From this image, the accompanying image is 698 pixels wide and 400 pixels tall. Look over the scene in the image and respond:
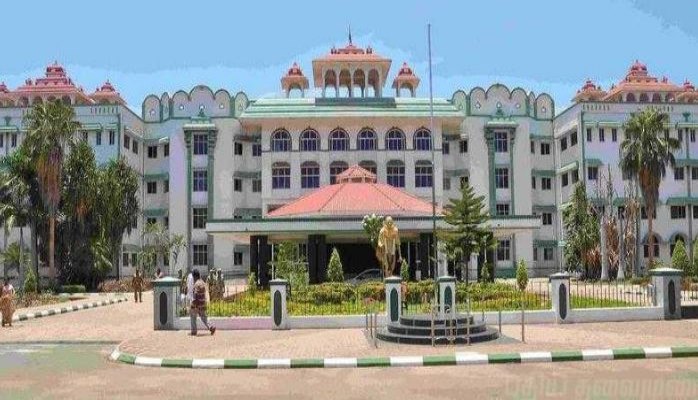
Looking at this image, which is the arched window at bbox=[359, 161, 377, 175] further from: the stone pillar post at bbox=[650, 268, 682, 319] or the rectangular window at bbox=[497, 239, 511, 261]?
the stone pillar post at bbox=[650, 268, 682, 319]

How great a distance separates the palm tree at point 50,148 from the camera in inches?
1553

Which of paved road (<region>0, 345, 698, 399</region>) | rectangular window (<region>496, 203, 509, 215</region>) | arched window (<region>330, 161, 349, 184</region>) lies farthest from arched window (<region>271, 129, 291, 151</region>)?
paved road (<region>0, 345, 698, 399</region>)

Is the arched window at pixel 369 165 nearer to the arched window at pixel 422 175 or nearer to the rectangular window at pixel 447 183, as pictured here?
the arched window at pixel 422 175

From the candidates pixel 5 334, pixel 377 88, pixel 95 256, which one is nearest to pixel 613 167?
pixel 377 88

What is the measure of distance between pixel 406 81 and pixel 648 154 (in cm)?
2395

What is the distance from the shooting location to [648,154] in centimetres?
4347

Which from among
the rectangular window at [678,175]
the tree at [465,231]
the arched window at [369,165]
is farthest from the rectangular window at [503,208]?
the tree at [465,231]

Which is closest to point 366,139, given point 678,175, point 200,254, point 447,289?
point 200,254

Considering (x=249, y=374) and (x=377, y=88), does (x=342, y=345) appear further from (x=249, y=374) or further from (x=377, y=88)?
(x=377, y=88)

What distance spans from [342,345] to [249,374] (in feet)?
12.6

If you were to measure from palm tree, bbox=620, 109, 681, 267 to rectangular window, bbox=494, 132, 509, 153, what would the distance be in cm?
1284

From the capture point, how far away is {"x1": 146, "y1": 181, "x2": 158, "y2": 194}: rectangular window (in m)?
58.2

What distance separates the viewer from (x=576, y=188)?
5062 cm

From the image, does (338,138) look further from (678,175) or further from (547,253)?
(678,175)
